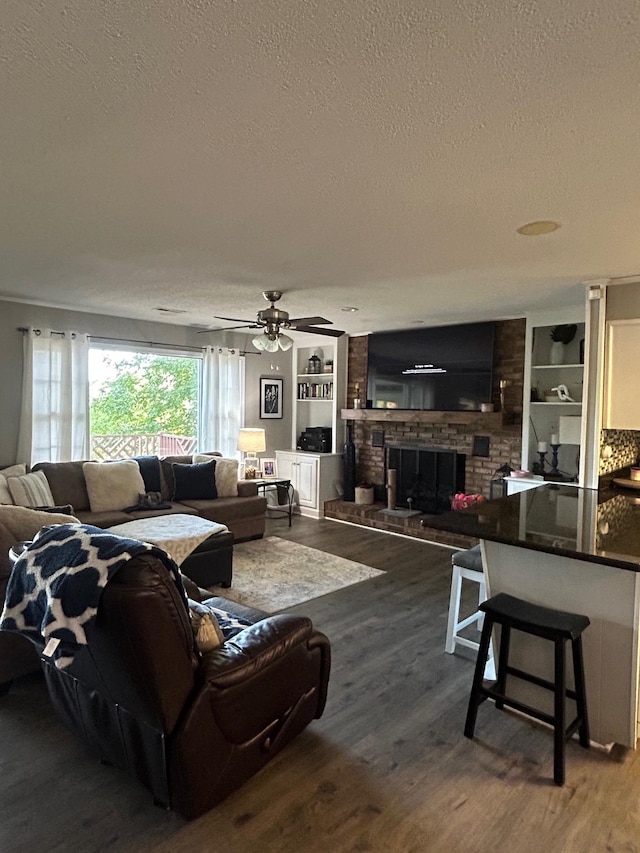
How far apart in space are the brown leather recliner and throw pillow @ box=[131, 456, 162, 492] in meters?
3.21

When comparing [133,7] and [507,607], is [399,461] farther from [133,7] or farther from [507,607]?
[133,7]

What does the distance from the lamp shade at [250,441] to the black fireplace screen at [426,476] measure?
5.42 ft

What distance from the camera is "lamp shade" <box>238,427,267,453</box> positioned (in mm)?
6293

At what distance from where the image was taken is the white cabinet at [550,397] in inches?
199

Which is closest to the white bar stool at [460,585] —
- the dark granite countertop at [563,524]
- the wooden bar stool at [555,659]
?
the dark granite countertop at [563,524]

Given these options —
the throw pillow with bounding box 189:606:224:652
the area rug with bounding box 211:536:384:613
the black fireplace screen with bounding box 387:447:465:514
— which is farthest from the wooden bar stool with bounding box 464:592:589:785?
the black fireplace screen with bounding box 387:447:465:514

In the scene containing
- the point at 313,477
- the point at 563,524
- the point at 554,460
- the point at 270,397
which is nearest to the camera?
the point at 563,524

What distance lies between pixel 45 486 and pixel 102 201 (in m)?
3.05

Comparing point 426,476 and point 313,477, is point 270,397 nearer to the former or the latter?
point 313,477

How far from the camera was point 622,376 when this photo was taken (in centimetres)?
378

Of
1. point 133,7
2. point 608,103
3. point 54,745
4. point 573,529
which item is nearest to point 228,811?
point 54,745

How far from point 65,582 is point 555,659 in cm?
191

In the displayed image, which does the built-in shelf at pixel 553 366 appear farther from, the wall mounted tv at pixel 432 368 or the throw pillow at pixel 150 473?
the throw pillow at pixel 150 473

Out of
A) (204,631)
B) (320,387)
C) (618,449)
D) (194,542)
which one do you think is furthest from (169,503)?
(618,449)
